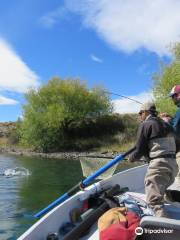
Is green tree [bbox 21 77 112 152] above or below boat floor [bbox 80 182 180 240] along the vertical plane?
above

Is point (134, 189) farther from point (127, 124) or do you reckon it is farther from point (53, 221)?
point (127, 124)

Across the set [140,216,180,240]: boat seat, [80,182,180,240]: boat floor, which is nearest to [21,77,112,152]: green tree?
[80,182,180,240]: boat floor

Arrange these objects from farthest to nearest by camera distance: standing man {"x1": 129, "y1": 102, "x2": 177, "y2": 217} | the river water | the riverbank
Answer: the riverbank < the river water < standing man {"x1": 129, "y1": 102, "x2": 177, "y2": 217}

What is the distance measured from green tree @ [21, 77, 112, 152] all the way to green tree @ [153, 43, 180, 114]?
17586mm

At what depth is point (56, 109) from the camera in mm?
52062

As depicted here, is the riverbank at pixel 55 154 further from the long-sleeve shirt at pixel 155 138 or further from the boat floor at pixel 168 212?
the long-sleeve shirt at pixel 155 138

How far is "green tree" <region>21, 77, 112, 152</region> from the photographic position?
49906 mm

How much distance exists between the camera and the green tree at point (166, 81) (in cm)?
3212

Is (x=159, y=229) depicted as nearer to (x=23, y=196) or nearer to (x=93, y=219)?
(x=93, y=219)

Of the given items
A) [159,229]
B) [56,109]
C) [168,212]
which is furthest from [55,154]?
[159,229]

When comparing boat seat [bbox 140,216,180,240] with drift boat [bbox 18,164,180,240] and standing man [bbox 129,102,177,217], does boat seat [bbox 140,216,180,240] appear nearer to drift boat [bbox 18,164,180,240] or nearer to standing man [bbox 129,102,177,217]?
drift boat [bbox 18,164,180,240]

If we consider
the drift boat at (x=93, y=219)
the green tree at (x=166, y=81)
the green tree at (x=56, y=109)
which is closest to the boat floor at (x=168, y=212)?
the drift boat at (x=93, y=219)

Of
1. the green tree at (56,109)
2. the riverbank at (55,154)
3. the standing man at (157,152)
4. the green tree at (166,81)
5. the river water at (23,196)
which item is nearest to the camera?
the standing man at (157,152)

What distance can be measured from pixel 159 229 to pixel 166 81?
30.3m
